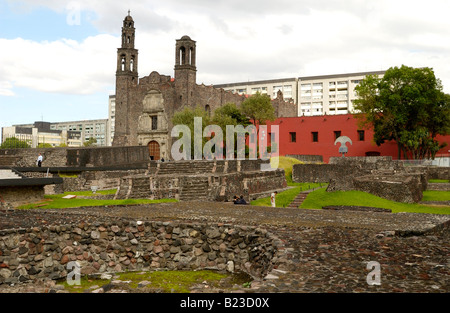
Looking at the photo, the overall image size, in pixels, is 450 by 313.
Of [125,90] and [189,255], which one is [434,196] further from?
[125,90]

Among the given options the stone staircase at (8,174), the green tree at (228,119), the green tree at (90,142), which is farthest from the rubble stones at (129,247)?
the green tree at (90,142)

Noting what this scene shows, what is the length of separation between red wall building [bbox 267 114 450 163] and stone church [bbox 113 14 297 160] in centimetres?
1035

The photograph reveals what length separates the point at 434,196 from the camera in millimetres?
25094

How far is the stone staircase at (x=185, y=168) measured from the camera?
2955cm

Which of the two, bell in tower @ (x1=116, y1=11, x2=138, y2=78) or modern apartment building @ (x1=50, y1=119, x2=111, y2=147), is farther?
modern apartment building @ (x1=50, y1=119, x2=111, y2=147)

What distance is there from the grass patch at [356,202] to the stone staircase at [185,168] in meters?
8.45

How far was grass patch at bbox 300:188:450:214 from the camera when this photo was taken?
20.6 meters

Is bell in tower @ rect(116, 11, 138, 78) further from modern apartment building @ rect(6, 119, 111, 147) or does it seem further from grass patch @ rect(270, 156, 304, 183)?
modern apartment building @ rect(6, 119, 111, 147)

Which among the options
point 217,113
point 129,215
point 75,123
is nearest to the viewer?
point 129,215

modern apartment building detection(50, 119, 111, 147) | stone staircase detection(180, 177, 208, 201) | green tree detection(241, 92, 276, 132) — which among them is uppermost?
modern apartment building detection(50, 119, 111, 147)

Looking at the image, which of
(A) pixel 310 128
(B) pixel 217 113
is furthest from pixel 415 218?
(A) pixel 310 128

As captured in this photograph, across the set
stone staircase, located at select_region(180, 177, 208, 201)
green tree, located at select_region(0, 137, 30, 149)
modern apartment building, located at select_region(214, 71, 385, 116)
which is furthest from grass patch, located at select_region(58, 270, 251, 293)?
modern apartment building, located at select_region(214, 71, 385, 116)

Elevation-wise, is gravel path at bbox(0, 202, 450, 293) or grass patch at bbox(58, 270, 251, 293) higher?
gravel path at bbox(0, 202, 450, 293)
